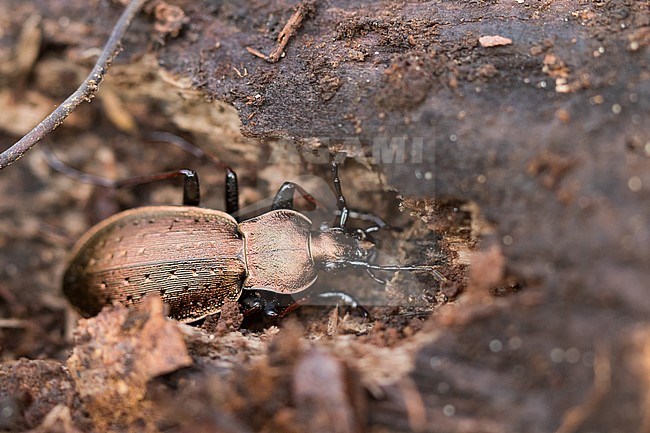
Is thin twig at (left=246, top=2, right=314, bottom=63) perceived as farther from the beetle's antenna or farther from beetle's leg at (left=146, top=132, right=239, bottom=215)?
the beetle's antenna

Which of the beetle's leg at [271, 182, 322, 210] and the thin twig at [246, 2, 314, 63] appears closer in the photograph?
the thin twig at [246, 2, 314, 63]

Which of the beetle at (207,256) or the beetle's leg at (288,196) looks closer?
the beetle at (207,256)

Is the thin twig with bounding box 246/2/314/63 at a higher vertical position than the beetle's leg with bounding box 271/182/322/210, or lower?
higher

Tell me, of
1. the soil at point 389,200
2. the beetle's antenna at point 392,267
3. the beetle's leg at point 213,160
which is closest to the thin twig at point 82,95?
the soil at point 389,200

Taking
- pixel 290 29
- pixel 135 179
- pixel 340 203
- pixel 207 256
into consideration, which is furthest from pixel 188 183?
pixel 290 29

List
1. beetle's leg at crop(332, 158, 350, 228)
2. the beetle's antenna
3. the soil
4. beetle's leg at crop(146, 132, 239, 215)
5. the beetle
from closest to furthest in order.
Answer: the soil, the beetle's antenna, beetle's leg at crop(332, 158, 350, 228), the beetle, beetle's leg at crop(146, 132, 239, 215)

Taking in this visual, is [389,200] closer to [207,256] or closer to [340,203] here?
[340,203]

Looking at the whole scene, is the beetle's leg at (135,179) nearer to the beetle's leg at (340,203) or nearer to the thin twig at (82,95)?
the thin twig at (82,95)

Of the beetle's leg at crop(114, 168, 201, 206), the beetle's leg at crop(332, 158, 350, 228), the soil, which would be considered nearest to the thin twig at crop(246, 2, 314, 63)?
the soil
